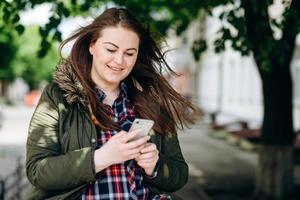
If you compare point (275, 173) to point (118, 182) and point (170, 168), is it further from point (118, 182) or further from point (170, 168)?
point (118, 182)

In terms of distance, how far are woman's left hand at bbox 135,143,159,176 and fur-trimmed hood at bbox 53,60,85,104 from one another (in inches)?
13.6

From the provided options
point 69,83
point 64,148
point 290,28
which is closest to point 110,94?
point 69,83

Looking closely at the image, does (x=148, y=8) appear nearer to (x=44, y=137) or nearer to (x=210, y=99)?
(x=44, y=137)

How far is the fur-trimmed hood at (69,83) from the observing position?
2.63m

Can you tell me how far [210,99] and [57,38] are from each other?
33823mm

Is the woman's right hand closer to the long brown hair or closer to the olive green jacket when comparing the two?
the olive green jacket

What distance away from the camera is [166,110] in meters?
2.87

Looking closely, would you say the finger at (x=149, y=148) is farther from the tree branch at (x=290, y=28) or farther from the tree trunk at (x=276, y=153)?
the tree trunk at (x=276, y=153)

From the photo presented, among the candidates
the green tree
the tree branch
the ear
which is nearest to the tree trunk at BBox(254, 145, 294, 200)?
the tree branch

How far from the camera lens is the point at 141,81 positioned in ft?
9.72

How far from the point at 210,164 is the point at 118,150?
13007mm

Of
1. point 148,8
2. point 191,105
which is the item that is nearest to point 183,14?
point 148,8

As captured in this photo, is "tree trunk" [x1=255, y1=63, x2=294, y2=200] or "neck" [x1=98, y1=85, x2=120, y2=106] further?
"tree trunk" [x1=255, y1=63, x2=294, y2=200]

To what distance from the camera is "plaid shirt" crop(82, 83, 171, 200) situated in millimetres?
2525
